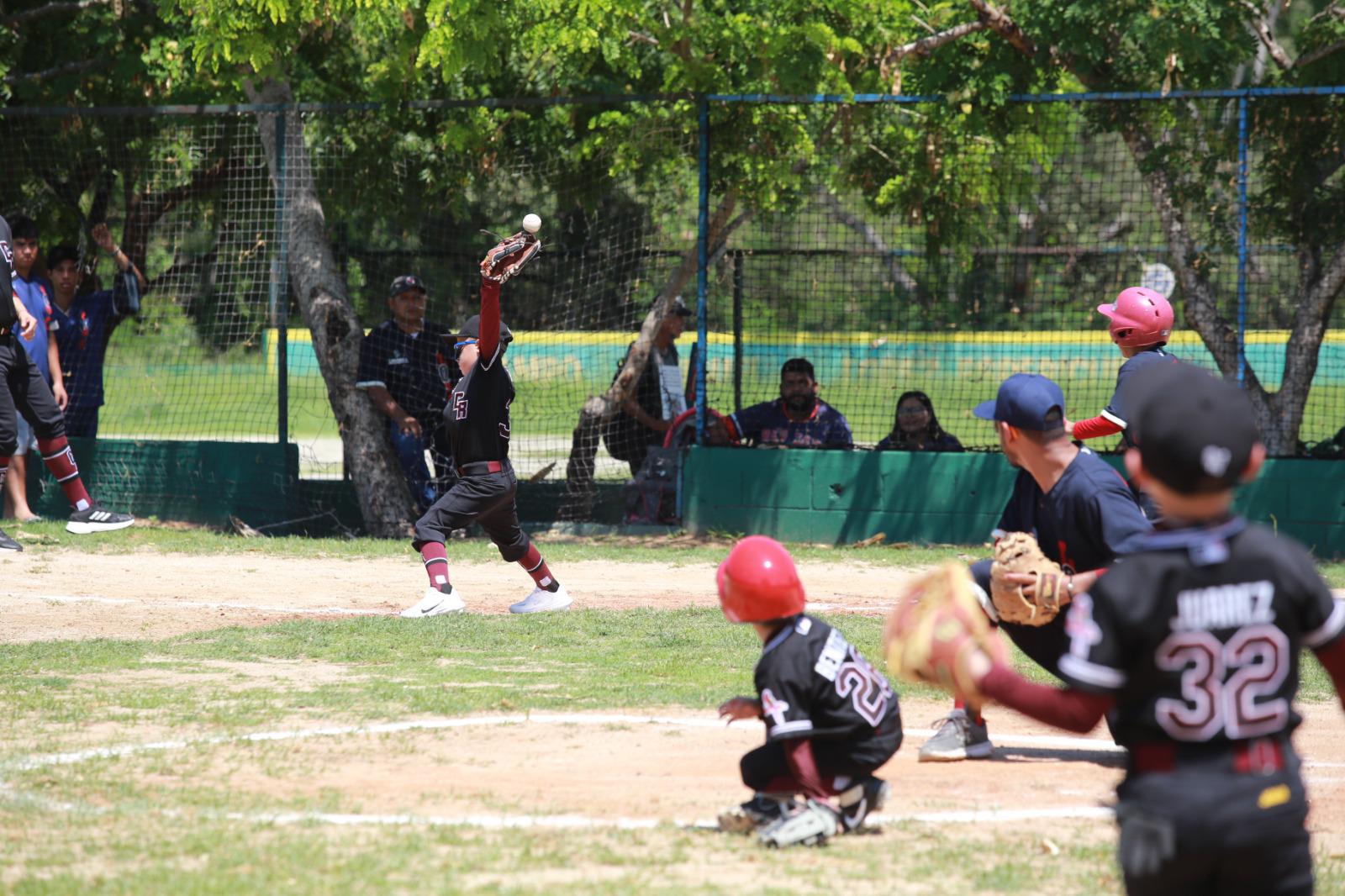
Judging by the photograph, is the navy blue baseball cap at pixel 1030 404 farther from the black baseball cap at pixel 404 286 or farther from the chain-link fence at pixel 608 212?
the black baseball cap at pixel 404 286

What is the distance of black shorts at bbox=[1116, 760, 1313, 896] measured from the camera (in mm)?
2822

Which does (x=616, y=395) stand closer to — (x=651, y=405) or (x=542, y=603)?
A: (x=651, y=405)

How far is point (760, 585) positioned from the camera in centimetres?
449

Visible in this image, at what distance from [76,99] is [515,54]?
4.37 meters

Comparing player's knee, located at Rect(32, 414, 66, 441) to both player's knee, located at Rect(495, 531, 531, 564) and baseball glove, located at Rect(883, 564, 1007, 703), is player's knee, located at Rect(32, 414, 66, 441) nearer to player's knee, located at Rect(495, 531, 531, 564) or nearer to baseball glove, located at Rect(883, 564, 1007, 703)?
player's knee, located at Rect(495, 531, 531, 564)

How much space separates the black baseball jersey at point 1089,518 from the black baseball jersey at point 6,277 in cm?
782

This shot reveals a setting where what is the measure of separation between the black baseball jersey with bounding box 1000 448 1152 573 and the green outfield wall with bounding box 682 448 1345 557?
22.0 feet

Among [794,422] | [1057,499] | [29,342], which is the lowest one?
[794,422]

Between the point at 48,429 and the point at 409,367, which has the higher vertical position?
the point at 409,367

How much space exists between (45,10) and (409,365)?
17.1ft

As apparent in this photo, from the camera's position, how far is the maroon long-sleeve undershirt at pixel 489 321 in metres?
8.44

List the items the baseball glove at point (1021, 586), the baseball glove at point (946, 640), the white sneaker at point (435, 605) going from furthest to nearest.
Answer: the white sneaker at point (435, 605) < the baseball glove at point (1021, 586) < the baseball glove at point (946, 640)

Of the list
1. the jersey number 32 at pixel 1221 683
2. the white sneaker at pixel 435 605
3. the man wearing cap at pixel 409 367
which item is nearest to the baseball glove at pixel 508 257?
the white sneaker at pixel 435 605

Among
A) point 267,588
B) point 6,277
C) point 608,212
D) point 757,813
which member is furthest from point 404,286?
point 757,813
